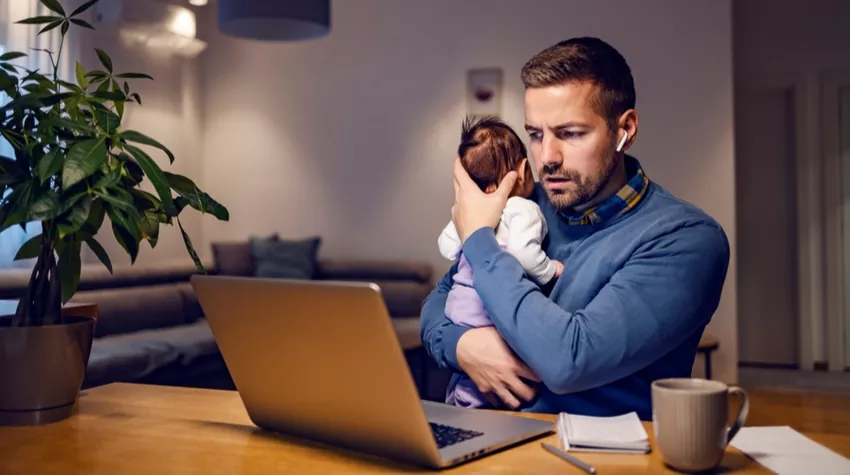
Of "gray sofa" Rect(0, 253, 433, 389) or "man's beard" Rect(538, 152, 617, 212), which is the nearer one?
"man's beard" Rect(538, 152, 617, 212)

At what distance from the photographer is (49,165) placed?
1157 millimetres

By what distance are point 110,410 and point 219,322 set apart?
0.37 metres

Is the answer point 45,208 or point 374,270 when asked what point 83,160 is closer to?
point 45,208

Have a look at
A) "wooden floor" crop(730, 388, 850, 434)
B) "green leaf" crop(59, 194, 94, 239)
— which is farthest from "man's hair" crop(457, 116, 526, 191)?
"wooden floor" crop(730, 388, 850, 434)

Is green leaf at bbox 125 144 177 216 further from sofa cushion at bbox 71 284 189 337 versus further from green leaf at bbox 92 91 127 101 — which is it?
sofa cushion at bbox 71 284 189 337

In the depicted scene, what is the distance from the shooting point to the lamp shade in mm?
3568

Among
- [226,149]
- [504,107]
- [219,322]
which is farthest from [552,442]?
[226,149]

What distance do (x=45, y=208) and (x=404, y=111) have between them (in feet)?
15.0

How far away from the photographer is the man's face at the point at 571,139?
4.61 ft

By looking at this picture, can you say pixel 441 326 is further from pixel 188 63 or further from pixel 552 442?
pixel 188 63

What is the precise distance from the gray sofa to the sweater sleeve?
8.04 ft

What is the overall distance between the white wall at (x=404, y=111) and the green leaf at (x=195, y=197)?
4.15 metres

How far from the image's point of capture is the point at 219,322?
106cm

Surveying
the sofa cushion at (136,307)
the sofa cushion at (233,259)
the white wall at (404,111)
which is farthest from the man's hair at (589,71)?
the sofa cushion at (233,259)
